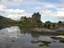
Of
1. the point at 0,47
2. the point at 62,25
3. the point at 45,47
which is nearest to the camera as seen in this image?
the point at 0,47

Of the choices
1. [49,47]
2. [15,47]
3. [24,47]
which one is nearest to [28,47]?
[24,47]

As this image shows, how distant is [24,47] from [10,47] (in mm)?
5339

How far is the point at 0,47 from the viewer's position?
40.8 metres

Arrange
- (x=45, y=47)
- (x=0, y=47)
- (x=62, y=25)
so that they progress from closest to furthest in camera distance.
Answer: (x=0, y=47)
(x=45, y=47)
(x=62, y=25)

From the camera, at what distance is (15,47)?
41750mm

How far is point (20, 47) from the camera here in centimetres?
4206

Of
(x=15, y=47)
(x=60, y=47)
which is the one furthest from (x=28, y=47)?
(x=60, y=47)

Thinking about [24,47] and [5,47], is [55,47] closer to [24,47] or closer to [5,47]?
[24,47]

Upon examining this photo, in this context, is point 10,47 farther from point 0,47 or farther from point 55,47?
point 55,47

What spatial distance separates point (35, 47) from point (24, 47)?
4.28 m

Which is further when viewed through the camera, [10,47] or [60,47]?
[60,47]

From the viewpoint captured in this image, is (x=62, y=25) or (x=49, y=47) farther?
(x=62, y=25)

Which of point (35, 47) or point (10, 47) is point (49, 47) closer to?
point (35, 47)

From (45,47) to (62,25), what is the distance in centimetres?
8934
